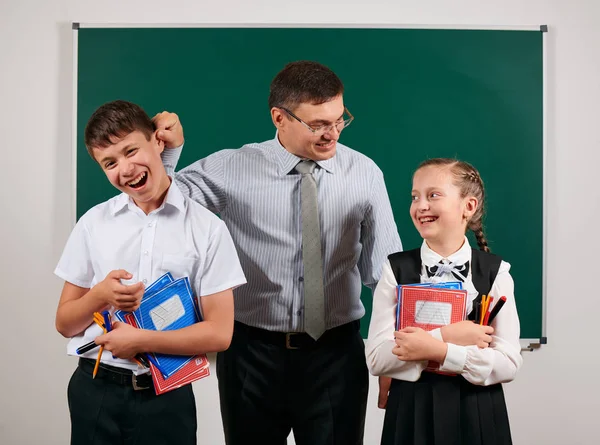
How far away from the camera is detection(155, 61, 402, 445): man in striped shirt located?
5.76ft

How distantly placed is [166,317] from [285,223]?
503 mm

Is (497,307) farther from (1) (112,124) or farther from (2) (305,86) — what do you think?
(1) (112,124)

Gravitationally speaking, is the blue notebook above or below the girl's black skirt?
above

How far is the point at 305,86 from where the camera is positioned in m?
1.67

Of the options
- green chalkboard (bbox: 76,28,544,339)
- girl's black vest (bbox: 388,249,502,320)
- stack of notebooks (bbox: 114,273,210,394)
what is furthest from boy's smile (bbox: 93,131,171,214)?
green chalkboard (bbox: 76,28,544,339)

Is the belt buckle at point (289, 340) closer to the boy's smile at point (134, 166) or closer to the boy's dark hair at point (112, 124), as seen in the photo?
the boy's smile at point (134, 166)

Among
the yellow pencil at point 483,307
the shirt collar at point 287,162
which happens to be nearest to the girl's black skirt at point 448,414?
the yellow pencil at point 483,307

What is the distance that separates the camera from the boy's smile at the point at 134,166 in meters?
1.44

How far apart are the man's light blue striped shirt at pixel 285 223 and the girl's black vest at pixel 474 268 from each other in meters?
0.27

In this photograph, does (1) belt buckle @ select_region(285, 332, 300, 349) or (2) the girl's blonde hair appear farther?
(1) belt buckle @ select_region(285, 332, 300, 349)

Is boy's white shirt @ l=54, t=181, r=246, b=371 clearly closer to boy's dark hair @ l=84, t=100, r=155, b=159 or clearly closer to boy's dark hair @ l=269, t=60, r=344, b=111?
boy's dark hair @ l=84, t=100, r=155, b=159

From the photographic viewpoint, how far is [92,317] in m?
1.44

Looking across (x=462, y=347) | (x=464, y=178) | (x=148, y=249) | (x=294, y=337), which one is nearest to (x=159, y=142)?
(x=148, y=249)

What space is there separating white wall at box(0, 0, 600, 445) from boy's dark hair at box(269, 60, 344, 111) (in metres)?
1.39
